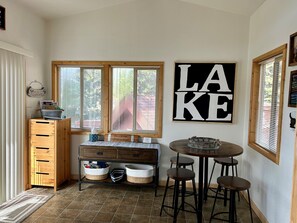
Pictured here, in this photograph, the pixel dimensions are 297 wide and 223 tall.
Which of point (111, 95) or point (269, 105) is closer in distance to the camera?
point (269, 105)

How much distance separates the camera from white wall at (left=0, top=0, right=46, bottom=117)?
119 inches

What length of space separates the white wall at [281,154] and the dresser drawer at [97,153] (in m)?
2.06

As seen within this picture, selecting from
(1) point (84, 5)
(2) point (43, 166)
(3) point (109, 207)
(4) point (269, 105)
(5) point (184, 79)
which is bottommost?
(3) point (109, 207)

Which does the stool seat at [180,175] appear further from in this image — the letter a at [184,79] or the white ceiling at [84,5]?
the white ceiling at [84,5]

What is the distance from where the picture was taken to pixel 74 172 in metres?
3.97

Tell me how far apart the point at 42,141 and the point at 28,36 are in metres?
1.64

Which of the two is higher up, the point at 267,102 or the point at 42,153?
the point at 267,102

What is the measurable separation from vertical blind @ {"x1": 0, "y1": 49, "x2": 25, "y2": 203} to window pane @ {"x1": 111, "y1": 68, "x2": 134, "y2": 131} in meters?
1.41

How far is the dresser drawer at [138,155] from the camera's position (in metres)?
3.36

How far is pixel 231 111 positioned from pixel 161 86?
3.97 feet

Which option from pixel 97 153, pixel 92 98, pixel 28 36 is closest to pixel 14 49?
pixel 28 36

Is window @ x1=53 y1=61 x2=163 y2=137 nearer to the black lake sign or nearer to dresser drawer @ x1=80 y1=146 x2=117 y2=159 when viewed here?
the black lake sign

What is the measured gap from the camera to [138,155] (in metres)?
3.38

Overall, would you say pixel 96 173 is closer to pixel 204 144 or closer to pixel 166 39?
pixel 204 144
